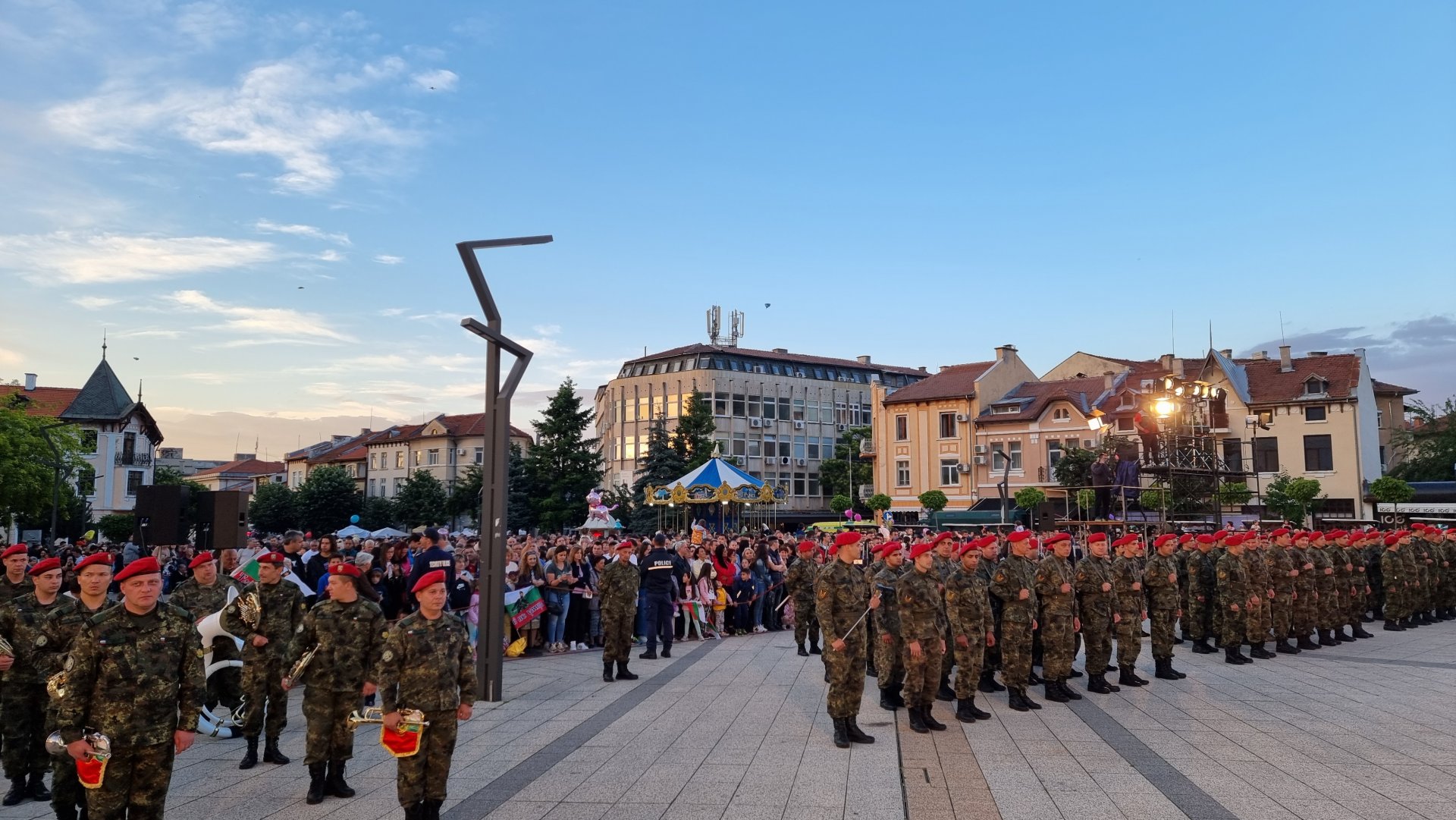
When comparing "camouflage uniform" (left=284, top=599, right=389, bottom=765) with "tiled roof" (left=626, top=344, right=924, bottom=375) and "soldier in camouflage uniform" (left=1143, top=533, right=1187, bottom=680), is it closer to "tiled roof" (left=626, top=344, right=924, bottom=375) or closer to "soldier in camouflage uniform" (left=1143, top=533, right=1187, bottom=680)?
"soldier in camouflage uniform" (left=1143, top=533, right=1187, bottom=680)

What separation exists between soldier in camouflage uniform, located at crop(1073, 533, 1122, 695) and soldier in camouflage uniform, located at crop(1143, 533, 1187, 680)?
4.66 ft

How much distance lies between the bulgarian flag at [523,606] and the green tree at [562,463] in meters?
38.1

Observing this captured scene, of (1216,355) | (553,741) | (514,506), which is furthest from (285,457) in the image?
(553,741)

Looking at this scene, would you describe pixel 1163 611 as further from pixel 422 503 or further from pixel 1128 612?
pixel 422 503

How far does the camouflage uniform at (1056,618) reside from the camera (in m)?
11.6

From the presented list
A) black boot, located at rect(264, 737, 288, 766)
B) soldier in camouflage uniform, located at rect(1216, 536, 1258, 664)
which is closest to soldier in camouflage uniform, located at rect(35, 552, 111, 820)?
black boot, located at rect(264, 737, 288, 766)

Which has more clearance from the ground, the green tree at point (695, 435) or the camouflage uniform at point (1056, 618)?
the green tree at point (695, 435)

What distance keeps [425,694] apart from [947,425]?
51.8 m

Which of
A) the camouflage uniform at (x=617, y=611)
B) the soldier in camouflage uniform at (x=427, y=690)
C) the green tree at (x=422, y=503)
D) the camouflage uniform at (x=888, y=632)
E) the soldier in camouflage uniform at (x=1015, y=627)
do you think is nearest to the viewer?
the soldier in camouflage uniform at (x=427, y=690)

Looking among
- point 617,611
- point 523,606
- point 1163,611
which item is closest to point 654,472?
point 523,606

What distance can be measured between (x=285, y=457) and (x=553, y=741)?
12366cm

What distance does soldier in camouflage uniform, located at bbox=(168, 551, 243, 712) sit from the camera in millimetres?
9656

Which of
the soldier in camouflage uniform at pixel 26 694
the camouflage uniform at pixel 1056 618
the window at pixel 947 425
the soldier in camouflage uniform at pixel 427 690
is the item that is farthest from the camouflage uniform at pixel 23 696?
the window at pixel 947 425

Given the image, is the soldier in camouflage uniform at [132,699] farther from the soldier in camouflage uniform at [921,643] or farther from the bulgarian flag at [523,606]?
the bulgarian flag at [523,606]
